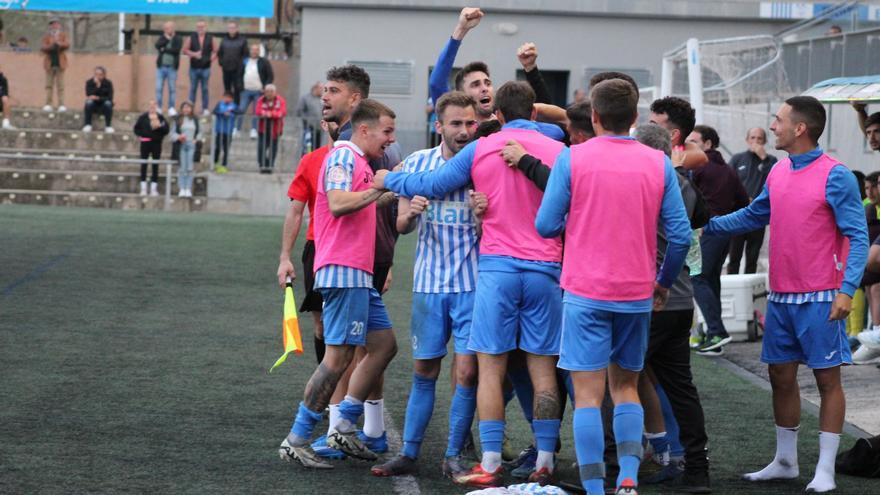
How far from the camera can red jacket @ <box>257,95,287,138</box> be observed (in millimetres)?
27047

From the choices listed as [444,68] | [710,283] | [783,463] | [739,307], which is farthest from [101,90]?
[783,463]

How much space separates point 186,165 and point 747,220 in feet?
67.7

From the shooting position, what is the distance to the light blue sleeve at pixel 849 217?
250 inches

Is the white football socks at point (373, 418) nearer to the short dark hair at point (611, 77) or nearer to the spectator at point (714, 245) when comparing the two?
the short dark hair at point (611, 77)

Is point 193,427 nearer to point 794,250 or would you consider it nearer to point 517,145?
point 517,145

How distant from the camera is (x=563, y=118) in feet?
25.5

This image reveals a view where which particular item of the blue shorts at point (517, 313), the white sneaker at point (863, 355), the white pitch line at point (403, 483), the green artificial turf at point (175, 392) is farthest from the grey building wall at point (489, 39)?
the blue shorts at point (517, 313)

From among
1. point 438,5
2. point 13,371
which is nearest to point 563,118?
point 13,371

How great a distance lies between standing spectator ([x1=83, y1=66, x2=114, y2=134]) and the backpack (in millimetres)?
24750

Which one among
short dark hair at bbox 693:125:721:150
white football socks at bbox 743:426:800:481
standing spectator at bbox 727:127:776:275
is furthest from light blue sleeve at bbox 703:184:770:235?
standing spectator at bbox 727:127:776:275

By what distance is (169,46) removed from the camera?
29219mm

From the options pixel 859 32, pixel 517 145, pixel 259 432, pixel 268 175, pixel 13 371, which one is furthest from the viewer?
pixel 268 175

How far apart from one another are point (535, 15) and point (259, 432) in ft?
84.8

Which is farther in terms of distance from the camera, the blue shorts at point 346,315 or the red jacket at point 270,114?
the red jacket at point 270,114
